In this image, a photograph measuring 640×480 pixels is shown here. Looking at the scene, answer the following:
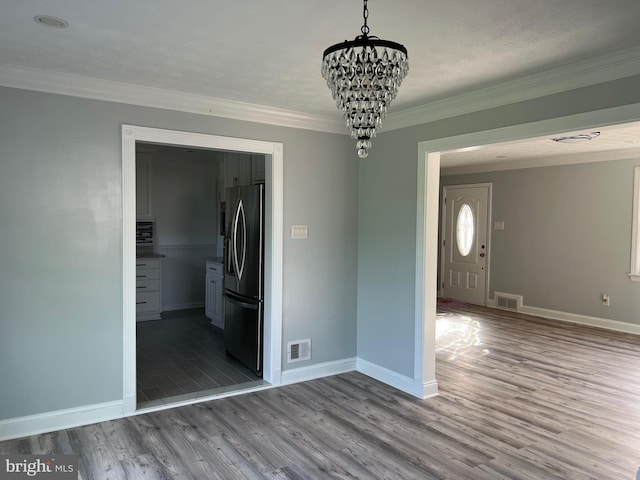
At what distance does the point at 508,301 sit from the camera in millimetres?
7875

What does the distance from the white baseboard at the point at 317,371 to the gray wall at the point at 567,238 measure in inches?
166

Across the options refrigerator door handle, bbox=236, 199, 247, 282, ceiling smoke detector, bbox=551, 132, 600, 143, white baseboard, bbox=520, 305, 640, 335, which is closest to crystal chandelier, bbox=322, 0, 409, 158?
refrigerator door handle, bbox=236, 199, 247, 282

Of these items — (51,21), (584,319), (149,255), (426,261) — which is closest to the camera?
(51,21)

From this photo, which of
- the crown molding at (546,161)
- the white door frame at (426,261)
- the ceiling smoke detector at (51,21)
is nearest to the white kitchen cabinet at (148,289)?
the white door frame at (426,261)

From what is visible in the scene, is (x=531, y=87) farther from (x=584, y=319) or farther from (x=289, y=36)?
(x=584, y=319)

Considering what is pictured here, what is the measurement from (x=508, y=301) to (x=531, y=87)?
18.0 ft

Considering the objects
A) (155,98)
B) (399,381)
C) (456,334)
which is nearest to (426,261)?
Result: (399,381)

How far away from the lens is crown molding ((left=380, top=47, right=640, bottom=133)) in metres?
2.68

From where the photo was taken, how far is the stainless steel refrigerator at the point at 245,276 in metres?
4.39

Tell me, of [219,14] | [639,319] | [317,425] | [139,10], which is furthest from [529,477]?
[639,319]

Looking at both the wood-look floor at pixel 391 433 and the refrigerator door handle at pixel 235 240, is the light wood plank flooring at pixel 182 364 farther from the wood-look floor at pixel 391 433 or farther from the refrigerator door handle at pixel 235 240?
the refrigerator door handle at pixel 235 240

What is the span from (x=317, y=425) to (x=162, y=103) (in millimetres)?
2773

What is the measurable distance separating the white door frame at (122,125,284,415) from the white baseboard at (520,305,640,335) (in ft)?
16.5

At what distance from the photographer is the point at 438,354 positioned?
17.6ft
